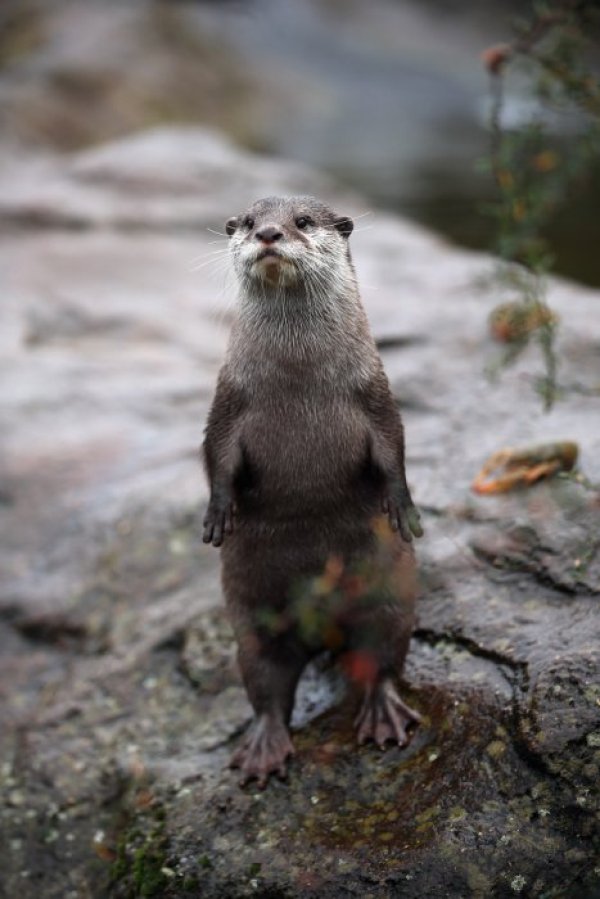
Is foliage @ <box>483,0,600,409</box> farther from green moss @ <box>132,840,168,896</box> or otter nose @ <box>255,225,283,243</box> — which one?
green moss @ <box>132,840,168,896</box>

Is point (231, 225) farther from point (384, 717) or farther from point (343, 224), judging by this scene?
point (384, 717)

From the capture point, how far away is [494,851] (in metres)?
2.82

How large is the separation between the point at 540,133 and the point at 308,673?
222 centimetres

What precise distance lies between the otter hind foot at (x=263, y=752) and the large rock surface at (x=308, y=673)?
4cm

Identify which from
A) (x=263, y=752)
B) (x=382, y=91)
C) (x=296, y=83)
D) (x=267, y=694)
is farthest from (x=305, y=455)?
(x=382, y=91)

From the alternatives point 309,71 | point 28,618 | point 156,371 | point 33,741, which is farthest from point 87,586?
point 309,71

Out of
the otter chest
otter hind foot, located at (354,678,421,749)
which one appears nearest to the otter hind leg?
otter hind foot, located at (354,678,421,749)

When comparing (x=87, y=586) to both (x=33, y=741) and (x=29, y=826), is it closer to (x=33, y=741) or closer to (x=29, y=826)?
(x=33, y=741)

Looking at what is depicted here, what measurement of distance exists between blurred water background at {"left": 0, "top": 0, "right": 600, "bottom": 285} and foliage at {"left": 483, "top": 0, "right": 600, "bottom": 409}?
5.63m

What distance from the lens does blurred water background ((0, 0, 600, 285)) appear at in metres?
12.6

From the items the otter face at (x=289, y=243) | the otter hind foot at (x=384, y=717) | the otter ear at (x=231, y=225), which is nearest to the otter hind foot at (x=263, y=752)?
the otter hind foot at (x=384, y=717)

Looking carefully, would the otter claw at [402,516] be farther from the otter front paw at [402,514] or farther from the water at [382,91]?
the water at [382,91]

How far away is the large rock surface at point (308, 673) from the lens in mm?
2902

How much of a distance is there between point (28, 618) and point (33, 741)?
2.20 feet
